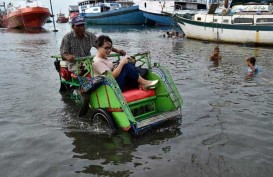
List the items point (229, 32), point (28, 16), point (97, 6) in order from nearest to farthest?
1. point (229, 32)
2. point (28, 16)
3. point (97, 6)

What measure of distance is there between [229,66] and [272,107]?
243 inches

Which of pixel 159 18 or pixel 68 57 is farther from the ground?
pixel 68 57

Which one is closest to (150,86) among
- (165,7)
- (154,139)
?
(154,139)

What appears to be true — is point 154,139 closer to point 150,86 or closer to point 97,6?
point 150,86

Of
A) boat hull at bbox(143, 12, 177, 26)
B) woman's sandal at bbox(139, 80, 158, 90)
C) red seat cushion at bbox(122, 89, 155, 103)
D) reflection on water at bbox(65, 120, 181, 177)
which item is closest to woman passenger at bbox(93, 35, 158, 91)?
woman's sandal at bbox(139, 80, 158, 90)

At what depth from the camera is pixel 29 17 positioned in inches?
2111

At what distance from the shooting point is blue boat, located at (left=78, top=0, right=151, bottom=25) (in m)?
55.9

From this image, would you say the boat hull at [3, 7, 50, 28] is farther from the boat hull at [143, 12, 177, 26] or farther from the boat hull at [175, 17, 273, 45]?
the boat hull at [175, 17, 273, 45]

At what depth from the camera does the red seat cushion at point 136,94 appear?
643cm

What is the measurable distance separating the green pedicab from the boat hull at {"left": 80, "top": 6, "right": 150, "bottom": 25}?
49.3 metres

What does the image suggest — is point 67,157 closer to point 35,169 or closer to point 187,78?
point 35,169

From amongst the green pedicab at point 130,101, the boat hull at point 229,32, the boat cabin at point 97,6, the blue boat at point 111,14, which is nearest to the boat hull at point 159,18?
the blue boat at point 111,14

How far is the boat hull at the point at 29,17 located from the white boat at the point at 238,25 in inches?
1375

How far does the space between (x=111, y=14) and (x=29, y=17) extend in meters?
14.7
